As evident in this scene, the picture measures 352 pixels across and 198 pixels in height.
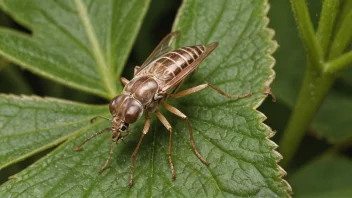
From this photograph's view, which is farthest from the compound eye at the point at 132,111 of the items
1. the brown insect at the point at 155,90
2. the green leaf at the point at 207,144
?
the green leaf at the point at 207,144

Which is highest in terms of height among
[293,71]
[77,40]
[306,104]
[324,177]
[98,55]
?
[77,40]

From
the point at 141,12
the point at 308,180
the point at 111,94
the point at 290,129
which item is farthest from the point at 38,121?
the point at 308,180

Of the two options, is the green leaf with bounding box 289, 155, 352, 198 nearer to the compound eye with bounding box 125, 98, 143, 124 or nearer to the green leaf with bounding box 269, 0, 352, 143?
the green leaf with bounding box 269, 0, 352, 143

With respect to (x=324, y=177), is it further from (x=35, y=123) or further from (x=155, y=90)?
(x=35, y=123)

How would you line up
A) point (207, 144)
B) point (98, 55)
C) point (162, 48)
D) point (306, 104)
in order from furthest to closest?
1. point (98, 55)
2. point (162, 48)
3. point (306, 104)
4. point (207, 144)

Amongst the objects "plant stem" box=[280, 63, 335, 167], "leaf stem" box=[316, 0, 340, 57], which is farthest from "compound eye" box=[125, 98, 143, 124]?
"leaf stem" box=[316, 0, 340, 57]

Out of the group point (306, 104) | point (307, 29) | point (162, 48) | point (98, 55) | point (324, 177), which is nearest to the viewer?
point (307, 29)

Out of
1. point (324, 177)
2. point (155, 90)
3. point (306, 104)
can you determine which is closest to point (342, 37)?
point (306, 104)
